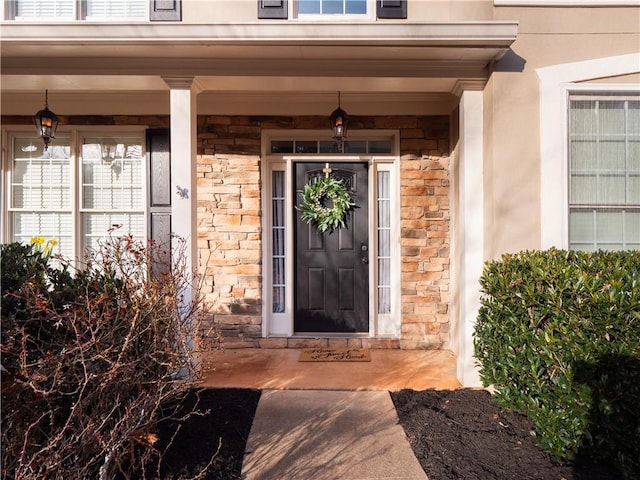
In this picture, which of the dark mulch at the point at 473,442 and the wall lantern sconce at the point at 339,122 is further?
the wall lantern sconce at the point at 339,122

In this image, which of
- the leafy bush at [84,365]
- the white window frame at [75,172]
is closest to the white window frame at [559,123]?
the leafy bush at [84,365]

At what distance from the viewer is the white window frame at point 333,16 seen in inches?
160

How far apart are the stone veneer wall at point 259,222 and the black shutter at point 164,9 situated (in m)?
1.11

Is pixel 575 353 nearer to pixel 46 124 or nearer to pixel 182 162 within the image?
pixel 182 162

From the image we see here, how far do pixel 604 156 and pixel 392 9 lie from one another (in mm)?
2380

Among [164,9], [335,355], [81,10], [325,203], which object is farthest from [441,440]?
[81,10]

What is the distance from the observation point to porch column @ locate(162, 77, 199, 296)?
3732mm

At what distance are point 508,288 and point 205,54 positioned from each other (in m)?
3.11

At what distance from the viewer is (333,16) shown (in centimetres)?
412

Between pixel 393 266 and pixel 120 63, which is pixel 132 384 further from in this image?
pixel 393 266

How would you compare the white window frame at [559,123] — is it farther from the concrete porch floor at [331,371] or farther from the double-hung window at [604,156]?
the concrete porch floor at [331,371]

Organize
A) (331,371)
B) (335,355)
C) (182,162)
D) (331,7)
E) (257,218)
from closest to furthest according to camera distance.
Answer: (182,162), (331,371), (331,7), (335,355), (257,218)

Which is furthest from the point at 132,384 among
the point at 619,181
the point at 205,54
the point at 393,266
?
the point at 619,181

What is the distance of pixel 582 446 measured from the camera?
2.42 m
